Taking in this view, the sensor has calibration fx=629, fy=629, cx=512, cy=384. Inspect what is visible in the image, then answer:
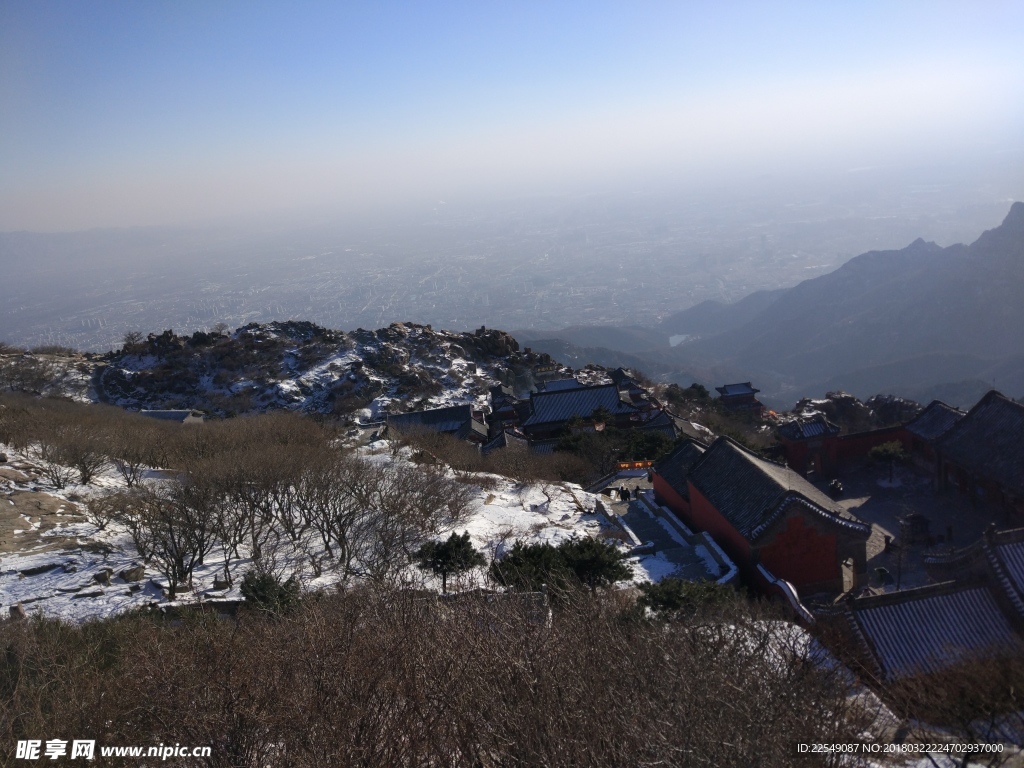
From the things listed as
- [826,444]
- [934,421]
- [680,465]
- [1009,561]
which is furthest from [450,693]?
[934,421]

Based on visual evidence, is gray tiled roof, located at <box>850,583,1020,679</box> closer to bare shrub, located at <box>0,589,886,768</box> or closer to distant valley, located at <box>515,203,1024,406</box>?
bare shrub, located at <box>0,589,886,768</box>

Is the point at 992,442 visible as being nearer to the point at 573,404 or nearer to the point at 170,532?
the point at 573,404

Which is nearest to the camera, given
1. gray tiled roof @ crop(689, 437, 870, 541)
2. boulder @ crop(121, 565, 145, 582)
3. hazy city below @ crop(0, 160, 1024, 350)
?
boulder @ crop(121, 565, 145, 582)

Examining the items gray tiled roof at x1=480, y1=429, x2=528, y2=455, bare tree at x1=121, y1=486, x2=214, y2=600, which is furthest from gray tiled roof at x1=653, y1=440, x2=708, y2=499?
bare tree at x1=121, y1=486, x2=214, y2=600

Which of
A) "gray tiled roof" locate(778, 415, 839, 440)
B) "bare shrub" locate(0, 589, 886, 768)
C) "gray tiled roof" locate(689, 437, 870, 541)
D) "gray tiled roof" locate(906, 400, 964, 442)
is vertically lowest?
"gray tiled roof" locate(778, 415, 839, 440)

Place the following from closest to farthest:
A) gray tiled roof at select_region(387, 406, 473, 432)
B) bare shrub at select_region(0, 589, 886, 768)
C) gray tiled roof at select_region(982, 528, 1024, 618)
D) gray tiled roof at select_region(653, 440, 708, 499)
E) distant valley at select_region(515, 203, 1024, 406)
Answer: bare shrub at select_region(0, 589, 886, 768) < gray tiled roof at select_region(982, 528, 1024, 618) < gray tiled roof at select_region(653, 440, 708, 499) < gray tiled roof at select_region(387, 406, 473, 432) < distant valley at select_region(515, 203, 1024, 406)

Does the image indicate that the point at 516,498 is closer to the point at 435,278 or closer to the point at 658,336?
the point at 658,336

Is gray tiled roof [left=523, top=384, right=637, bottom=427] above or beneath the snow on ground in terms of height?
beneath
